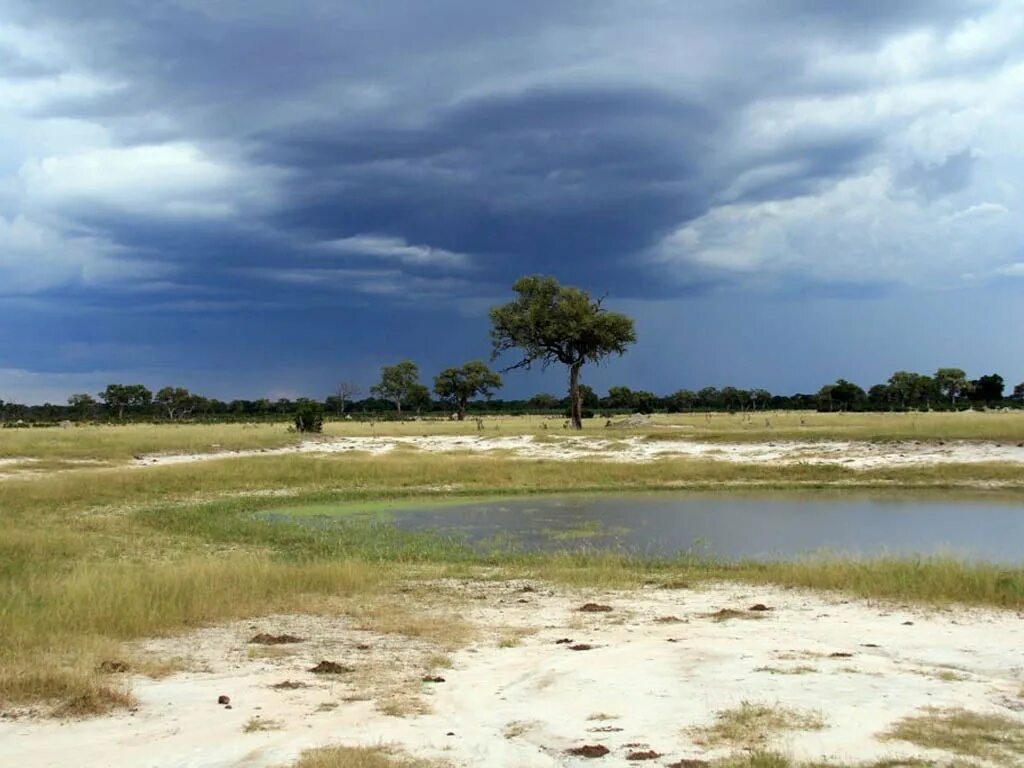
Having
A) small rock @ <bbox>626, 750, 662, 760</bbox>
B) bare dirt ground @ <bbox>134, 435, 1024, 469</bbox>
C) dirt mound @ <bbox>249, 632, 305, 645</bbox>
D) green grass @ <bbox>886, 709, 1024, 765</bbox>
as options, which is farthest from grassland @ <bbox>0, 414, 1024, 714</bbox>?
green grass @ <bbox>886, 709, 1024, 765</bbox>

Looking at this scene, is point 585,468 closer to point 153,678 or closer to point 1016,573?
point 1016,573

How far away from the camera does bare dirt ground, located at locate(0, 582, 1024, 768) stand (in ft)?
24.8

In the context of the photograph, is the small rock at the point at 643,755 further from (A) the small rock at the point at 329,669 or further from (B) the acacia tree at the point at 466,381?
(B) the acacia tree at the point at 466,381

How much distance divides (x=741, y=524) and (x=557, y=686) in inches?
687

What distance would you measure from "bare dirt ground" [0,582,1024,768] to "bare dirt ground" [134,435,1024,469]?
2995cm

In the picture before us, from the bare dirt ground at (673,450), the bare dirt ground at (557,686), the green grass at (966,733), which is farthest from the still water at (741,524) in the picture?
the green grass at (966,733)

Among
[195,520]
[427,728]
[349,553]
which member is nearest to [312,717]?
[427,728]

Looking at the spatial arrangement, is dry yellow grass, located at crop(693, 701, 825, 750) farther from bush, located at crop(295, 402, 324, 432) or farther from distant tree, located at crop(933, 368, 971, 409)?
distant tree, located at crop(933, 368, 971, 409)

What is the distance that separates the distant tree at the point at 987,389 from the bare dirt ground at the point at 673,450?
338 ft

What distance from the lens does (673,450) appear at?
49719 mm

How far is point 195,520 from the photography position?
26.8 meters

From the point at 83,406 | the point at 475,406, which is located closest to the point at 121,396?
the point at 83,406

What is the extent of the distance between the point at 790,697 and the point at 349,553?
540 inches

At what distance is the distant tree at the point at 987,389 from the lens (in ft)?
445
